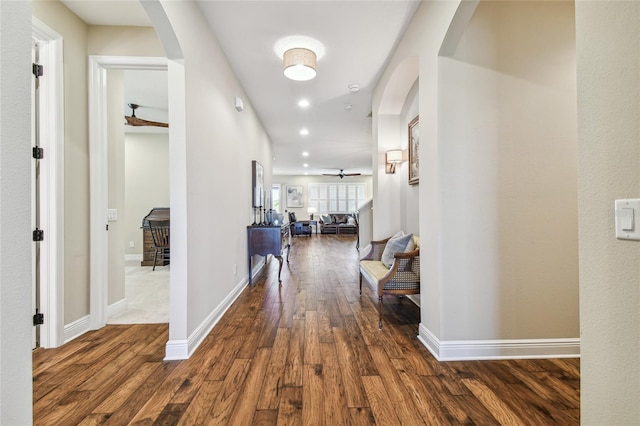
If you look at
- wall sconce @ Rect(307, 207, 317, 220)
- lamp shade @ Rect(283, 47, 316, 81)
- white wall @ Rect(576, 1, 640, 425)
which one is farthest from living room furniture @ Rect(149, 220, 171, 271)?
wall sconce @ Rect(307, 207, 317, 220)

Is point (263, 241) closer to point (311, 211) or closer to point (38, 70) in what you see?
point (38, 70)

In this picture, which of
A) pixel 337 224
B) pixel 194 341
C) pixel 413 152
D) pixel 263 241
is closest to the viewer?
pixel 194 341

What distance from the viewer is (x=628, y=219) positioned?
683 mm

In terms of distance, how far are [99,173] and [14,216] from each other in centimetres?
210

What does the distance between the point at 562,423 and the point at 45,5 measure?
4.36 metres

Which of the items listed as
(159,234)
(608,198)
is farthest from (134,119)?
(608,198)

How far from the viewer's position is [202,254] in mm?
2189

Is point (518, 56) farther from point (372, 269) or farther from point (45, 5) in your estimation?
point (45, 5)

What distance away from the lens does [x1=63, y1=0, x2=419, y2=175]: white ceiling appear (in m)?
2.19

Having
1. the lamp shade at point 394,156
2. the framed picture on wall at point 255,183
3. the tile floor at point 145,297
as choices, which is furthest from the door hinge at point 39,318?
the lamp shade at point 394,156

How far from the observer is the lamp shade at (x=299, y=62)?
8.52ft

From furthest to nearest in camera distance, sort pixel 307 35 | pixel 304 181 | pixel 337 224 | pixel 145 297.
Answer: pixel 304 181
pixel 337 224
pixel 145 297
pixel 307 35

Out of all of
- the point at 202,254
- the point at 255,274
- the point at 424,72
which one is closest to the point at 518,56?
the point at 424,72

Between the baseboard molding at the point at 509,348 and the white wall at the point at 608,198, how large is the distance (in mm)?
1109
